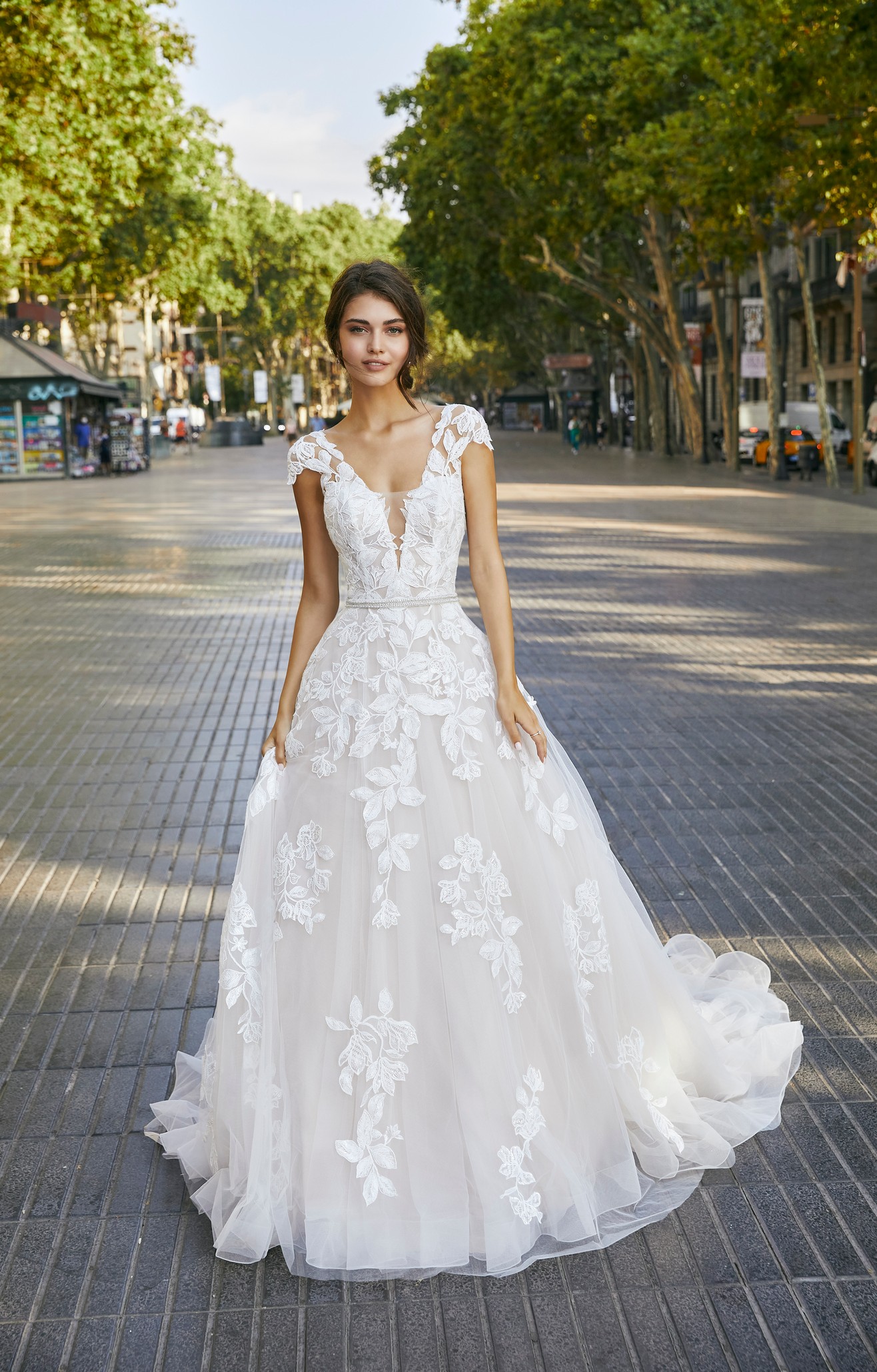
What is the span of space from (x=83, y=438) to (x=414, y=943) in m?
43.6

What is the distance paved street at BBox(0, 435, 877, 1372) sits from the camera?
9.48ft

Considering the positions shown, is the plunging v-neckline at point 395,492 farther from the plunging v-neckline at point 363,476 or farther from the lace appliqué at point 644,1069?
the lace appliqué at point 644,1069

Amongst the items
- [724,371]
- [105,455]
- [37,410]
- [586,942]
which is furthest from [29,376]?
[586,942]

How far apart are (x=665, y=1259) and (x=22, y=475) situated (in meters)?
42.2

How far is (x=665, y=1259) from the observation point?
3.09m

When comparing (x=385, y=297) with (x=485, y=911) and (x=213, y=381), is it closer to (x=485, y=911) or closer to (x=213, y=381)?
(x=485, y=911)

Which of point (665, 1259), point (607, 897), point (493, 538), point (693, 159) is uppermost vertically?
point (693, 159)

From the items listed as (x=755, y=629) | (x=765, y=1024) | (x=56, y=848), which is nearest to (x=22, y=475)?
(x=755, y=629)

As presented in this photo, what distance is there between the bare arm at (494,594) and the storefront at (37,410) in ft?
130

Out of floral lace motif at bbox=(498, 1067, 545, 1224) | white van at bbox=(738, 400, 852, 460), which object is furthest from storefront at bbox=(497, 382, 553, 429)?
floral lace motif at bbox=(498, 1067, 545, 1224)

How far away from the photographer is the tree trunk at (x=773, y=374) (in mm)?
33000

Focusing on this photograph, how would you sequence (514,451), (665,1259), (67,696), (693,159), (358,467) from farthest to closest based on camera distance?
1. (514,451)
2. (693,159)
3. (67,696)
4. (358,467)
5. (665,1259)

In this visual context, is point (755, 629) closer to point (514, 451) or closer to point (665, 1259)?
point (665, 1259)

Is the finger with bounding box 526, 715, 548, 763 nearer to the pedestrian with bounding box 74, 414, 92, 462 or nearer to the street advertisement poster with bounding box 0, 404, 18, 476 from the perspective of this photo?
the street advertisement poster with bounding box 0, 404, 18, 476
